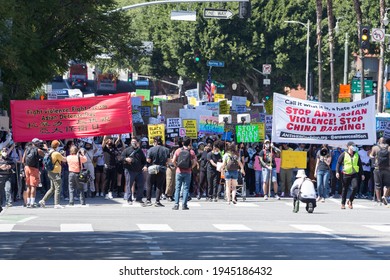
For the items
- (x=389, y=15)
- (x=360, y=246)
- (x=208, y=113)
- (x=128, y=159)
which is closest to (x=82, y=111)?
(x=128, y=159)

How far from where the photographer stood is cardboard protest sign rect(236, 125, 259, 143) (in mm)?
40812

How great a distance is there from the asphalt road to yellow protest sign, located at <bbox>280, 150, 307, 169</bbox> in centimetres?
521

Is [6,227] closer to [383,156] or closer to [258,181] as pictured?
[383,156]

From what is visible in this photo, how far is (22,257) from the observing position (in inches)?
683

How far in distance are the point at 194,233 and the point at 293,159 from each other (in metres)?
17.3

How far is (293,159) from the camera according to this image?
39.9 meters

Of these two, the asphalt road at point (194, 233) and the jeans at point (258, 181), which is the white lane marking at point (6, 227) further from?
the jeans at point (258, 181)

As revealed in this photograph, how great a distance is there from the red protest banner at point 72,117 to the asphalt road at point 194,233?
9.36 feet

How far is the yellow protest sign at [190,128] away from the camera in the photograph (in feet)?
135

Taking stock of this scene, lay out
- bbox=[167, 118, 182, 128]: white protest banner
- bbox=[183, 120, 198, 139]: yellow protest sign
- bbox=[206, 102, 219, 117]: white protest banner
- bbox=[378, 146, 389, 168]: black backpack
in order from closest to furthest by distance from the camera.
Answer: bbox=[378, 146, 389, 168]: black backpack → bbox=[183, 120, 198, 139]: yellow protest sign → bbox=[167, 118, 182, 128]: white protest banner → bbox=[206, 102, 219, 117]: white protest banner

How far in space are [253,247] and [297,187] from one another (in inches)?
438

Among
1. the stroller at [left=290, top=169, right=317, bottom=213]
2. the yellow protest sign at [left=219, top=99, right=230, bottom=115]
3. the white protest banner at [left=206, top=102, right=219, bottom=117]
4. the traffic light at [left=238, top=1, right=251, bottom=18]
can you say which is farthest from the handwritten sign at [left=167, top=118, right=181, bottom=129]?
the stroller at [left=290, top=169, right=317, bottom=213]

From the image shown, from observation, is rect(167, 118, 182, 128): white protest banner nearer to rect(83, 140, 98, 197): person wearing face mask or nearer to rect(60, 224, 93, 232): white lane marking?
rect(83, 140, 98, 197): person wearing face mask

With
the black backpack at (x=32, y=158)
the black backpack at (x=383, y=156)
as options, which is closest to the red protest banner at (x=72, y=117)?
the black backpack at (x=32, y=158)
